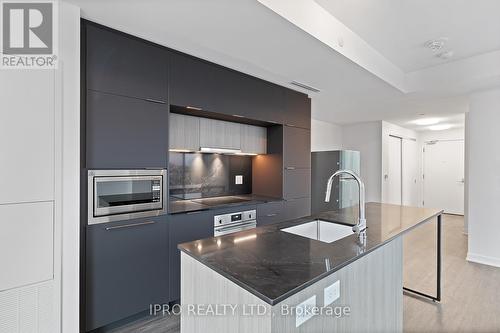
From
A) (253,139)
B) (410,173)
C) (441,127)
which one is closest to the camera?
(253,139)

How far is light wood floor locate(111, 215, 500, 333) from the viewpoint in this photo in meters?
2.08

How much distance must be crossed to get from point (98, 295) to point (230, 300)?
1.40m

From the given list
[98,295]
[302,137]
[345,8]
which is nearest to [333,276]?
[98,295]

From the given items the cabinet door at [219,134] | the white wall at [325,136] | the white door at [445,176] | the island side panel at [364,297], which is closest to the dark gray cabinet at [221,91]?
the cabinet door at [219,134]

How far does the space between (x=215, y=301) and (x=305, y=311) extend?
1.25 ft

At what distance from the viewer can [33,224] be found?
61.5 inches

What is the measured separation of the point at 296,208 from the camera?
3.55 m

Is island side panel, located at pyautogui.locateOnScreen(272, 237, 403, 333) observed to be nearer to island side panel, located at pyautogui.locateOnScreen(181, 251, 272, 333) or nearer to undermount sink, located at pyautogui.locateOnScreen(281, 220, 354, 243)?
island side panel, located at pyautogui.locateOnScreen(181, 251, 272, 333)

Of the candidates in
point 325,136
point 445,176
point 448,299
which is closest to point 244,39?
point 448,299

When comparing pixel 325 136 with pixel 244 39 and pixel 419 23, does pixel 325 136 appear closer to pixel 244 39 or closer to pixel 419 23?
pixel 419 23

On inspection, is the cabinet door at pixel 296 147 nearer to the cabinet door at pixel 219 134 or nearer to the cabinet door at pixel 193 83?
the cabinet door at pixel 219 134

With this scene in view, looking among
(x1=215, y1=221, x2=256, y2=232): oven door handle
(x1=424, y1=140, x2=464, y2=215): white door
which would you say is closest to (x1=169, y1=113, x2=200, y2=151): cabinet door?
(x1=215, y1=221, x2=256, y2=232): oven door handle

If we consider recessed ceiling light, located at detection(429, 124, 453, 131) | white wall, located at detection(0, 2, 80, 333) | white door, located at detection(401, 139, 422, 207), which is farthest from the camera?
white door, located at detection(401, 139, 422, 207)

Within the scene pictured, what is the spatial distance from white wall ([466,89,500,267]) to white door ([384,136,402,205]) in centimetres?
225
